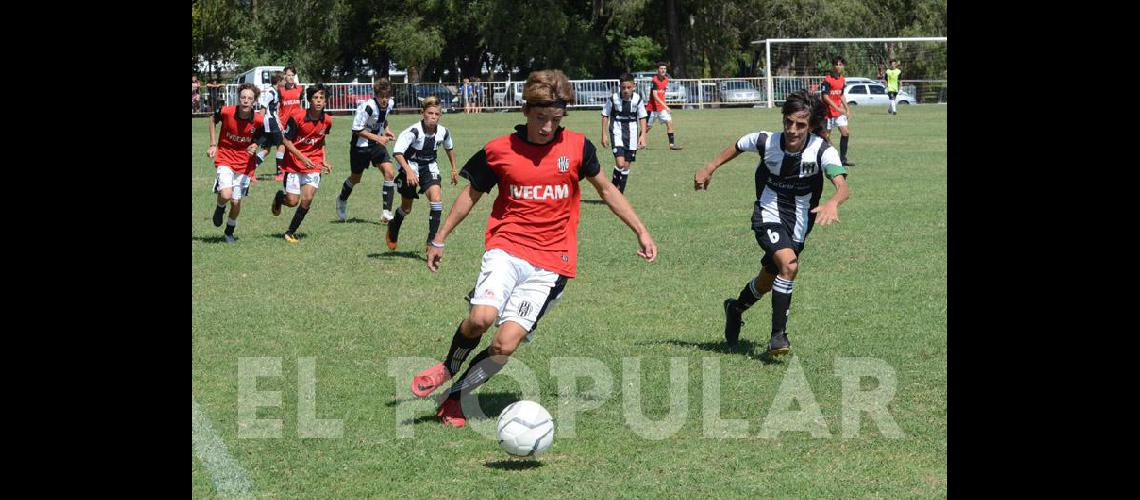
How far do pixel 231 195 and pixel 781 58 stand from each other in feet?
157

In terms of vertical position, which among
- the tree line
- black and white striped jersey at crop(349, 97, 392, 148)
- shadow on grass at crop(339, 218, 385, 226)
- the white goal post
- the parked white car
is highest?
the tree line

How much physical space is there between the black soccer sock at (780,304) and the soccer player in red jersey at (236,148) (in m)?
8.48

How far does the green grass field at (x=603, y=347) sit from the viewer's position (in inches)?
259

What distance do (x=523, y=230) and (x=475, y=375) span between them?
872mm

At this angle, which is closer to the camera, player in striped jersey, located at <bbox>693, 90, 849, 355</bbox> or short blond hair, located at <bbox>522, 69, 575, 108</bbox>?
short blond hair, located at <bbox>522, 69, 575, 108</bbox>

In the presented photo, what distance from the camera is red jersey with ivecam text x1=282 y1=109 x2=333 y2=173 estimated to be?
54.4ft

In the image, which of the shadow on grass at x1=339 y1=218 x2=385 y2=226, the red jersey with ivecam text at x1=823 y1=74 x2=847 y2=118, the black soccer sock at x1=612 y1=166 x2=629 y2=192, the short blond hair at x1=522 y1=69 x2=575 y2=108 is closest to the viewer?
the short blond hair at x1=522 y1=69 x2=575 y2=108

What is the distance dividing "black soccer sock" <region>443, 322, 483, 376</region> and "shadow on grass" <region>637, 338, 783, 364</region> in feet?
7.69

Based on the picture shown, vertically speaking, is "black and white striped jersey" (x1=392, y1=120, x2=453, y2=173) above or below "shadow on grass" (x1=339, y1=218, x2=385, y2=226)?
above

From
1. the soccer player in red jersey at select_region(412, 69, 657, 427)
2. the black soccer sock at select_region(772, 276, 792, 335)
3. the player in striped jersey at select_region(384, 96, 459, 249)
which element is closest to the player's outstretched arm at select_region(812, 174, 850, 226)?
the black soccer sock at select_region(772, 276, 792, 335)

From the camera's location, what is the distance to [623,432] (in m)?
7.32

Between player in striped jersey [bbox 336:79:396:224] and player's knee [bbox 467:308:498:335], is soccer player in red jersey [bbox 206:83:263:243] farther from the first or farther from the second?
player's knee [bbox 467:308:498:335]

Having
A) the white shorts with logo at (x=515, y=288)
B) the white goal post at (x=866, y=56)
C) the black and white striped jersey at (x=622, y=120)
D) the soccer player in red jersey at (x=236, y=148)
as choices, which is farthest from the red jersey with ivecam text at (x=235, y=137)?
the white goal post at (x=866, y=56)
